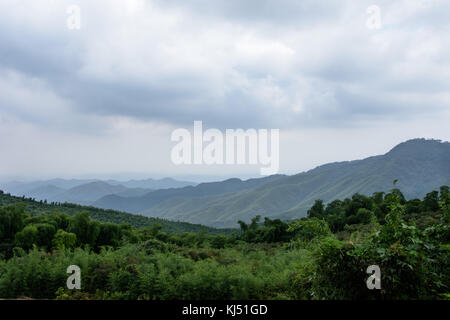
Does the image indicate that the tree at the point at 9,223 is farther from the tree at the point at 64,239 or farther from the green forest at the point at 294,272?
the green forest at the point at 294,272

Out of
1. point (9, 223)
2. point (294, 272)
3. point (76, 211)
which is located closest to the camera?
point (294, 272)

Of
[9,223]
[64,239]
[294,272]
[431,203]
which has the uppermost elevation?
[431,203]

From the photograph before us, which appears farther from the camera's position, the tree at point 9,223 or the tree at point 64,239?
the tree at point 9,223

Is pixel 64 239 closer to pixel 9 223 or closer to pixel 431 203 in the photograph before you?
pixel 9 223

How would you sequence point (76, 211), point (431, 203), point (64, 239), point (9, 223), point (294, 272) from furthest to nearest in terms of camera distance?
1. point (76, 211)
2. point (431, 203)
3. point (9, 223)
4. point (64, 239)
5. point (294, 272)

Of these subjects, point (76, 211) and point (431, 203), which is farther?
point (76, 211)

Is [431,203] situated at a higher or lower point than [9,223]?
higher

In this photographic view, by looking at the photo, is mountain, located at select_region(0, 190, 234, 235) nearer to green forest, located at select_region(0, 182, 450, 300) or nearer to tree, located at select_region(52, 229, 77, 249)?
tree, located at select_region(52, 229, 77, 249)

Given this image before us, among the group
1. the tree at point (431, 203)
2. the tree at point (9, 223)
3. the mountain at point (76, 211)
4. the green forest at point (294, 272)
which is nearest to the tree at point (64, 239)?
the tree at point (9, 223)

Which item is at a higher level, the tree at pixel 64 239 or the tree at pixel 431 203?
the tree at pixel 431 203

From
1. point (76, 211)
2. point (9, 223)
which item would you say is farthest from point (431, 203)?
point (76, 211)
